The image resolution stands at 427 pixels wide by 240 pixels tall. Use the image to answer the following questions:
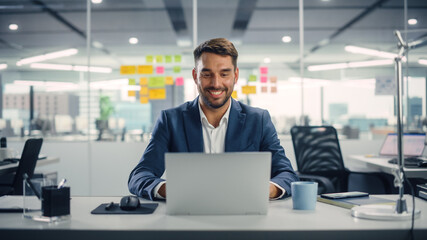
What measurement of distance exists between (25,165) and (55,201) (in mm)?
2373

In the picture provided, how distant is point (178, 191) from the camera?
57.2 inches

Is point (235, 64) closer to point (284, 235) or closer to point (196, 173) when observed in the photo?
point (196, 173)

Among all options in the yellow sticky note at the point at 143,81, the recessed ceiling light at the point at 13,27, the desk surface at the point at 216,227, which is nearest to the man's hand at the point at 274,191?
the desk surface at the point at 216,227

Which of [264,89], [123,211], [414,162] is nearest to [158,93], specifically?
[264,89]

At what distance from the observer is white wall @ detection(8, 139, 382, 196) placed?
528cm

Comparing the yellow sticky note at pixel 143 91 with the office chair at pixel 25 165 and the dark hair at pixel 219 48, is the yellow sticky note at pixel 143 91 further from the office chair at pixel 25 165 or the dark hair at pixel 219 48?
the dark hair at pixel 219 48

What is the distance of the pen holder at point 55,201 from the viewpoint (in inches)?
55.9

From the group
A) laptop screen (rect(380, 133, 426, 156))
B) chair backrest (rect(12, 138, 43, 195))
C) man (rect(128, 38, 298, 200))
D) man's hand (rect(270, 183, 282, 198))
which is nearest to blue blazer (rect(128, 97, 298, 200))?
man (rect(128, 38, 298, 200))

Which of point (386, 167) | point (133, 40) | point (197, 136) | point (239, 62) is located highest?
point (133, 40)

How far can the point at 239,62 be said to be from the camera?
529 cm

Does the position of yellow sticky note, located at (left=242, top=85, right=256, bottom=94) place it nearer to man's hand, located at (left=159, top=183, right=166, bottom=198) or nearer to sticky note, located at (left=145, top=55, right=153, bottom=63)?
sticky note, located at (left=145, top=55, right=153, bottom=63)

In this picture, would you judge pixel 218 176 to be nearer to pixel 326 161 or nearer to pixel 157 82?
pixel 326 161

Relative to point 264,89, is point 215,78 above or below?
below

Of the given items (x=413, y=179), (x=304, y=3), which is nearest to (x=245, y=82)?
(x=304, y=3)
